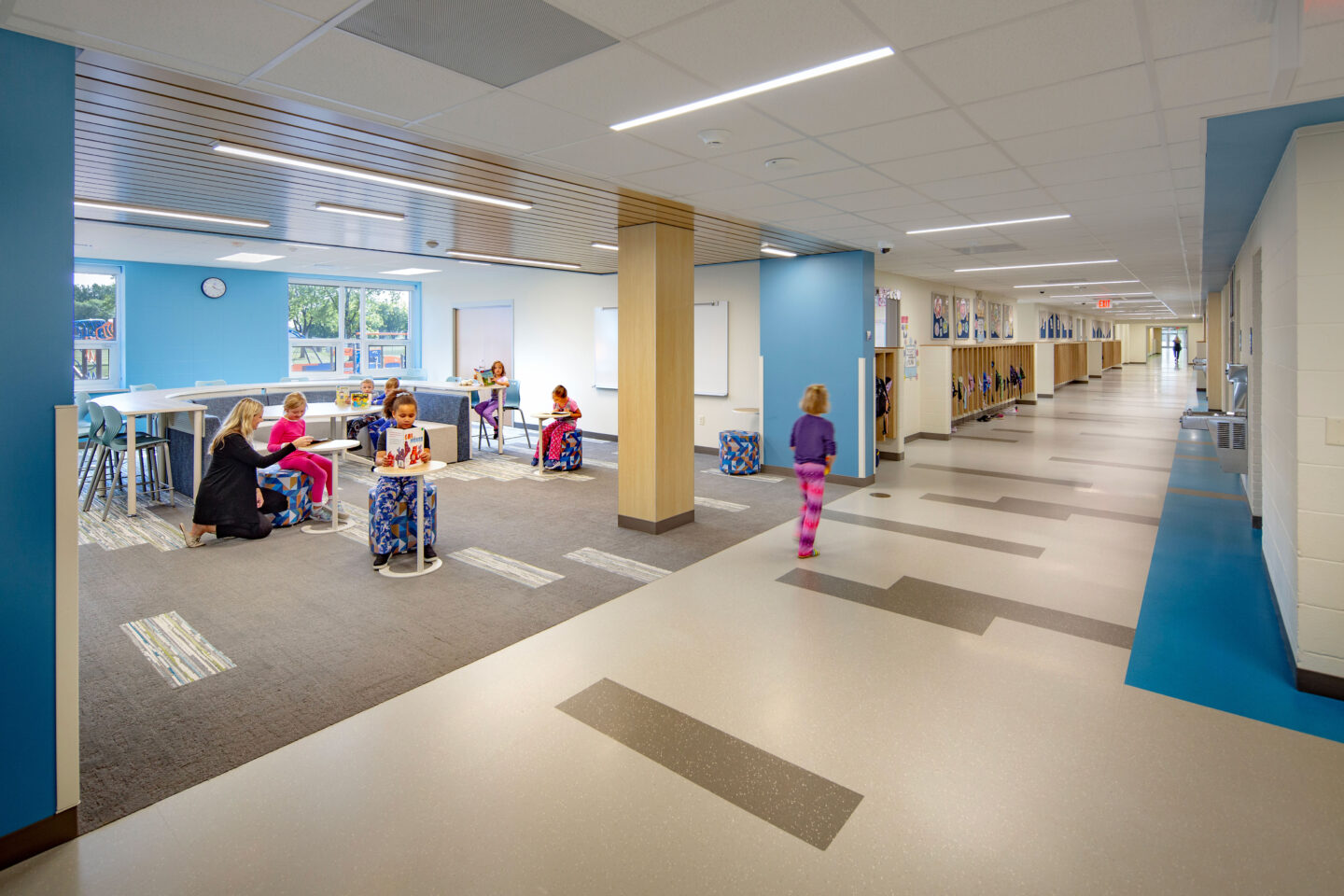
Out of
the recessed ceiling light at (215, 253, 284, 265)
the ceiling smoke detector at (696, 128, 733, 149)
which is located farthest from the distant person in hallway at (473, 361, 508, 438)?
the ceiling smoke detector at (696, 128, 733, 149)

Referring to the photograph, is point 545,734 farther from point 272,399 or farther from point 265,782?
point 272,399

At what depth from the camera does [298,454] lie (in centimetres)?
626

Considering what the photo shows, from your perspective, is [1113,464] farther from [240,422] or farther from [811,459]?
[240,422]

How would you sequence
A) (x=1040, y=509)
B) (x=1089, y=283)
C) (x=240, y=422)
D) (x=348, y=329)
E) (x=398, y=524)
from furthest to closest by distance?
(x=348, y=329), (x=1089, y=283), (x=1040, y=509), (x=240, y=422), (x=398, y=524)

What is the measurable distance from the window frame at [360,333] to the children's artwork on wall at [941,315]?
10.8m

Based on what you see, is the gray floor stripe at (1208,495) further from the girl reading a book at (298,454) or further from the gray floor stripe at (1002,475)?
the girl reading a book at (298,454)

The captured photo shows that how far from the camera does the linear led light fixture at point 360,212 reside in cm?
581

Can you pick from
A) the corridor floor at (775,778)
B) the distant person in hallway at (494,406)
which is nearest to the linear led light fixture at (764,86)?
the corridor floor at (775,778)

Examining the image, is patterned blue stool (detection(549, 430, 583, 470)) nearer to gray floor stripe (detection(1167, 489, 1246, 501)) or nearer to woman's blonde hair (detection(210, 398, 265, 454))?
woman's blonde hair (detection(210, 398, 265, 454))

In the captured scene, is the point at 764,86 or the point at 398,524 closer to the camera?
the point at 764,86

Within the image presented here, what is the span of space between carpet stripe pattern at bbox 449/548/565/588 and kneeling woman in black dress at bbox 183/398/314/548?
1.86 m

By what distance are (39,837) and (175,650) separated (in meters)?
1.57

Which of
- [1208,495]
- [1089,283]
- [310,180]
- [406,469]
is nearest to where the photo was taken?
[406,469]

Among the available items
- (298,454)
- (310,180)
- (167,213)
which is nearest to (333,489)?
(298,454)
